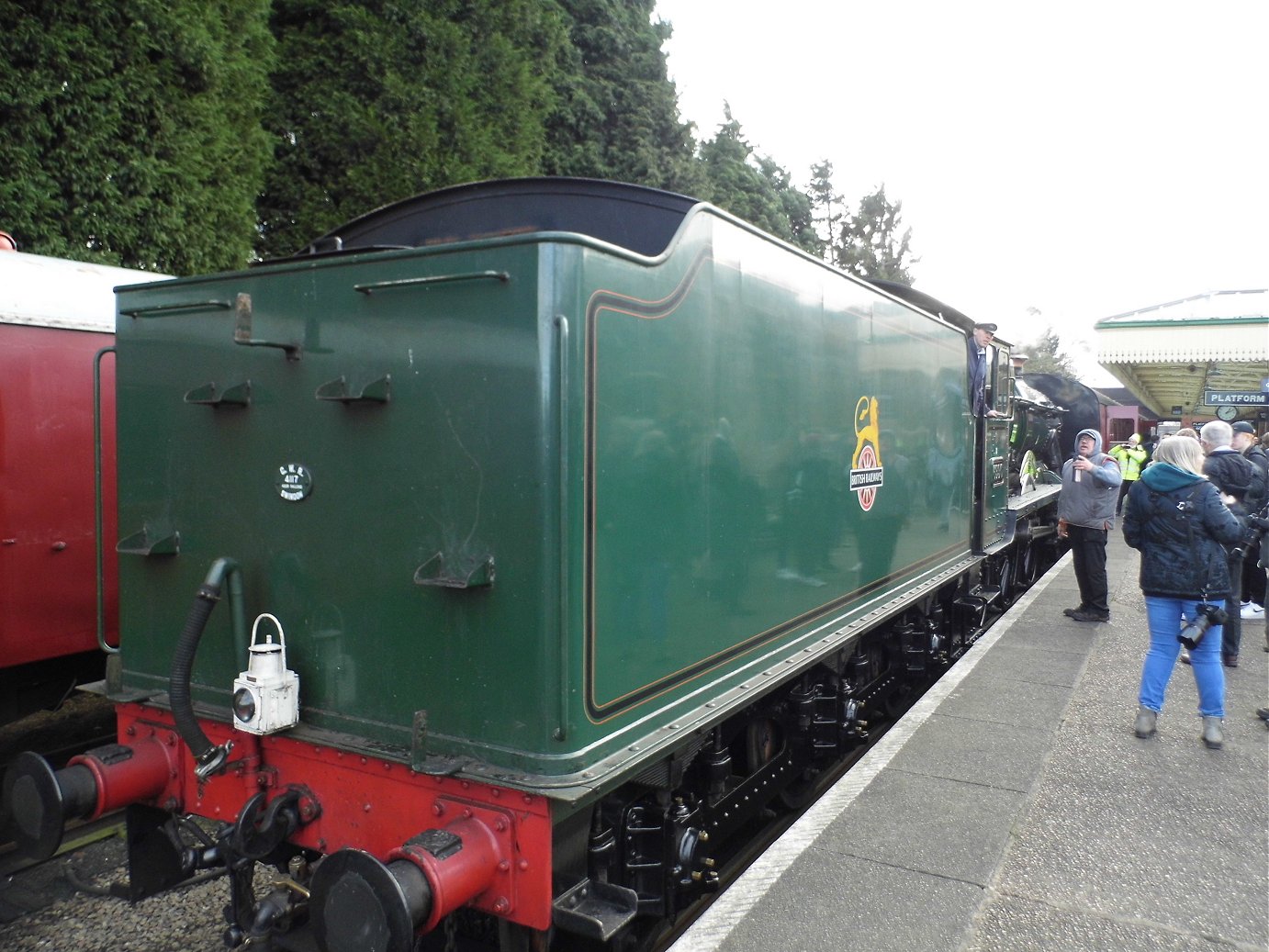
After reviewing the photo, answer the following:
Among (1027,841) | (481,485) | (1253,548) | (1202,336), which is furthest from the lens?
(1202,336)

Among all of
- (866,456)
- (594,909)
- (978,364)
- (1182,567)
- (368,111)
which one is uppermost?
(368,111)

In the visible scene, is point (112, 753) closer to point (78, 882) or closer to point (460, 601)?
point (78, 882)

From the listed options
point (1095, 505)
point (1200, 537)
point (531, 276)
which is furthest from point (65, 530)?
point (1095, 505)

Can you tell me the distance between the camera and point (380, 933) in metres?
2.21

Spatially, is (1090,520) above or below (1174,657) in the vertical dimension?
above

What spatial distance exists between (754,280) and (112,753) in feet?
9.18

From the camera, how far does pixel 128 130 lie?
817cm

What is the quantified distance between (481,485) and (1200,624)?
4.05 m

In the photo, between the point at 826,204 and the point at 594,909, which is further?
the point at 826,204

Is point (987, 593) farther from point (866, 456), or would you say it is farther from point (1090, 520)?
point (866, 456)

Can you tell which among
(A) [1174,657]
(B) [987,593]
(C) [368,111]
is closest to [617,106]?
(C) [368,111]

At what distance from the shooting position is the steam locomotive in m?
2.45

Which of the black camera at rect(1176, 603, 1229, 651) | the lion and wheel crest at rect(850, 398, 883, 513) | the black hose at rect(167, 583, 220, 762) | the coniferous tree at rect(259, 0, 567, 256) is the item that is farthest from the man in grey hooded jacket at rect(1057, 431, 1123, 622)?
the coniferous tree at rect(259, 0, 567, 256)

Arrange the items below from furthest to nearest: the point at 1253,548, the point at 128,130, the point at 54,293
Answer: the point at 128,130 < the point at 1253,548 < the point at 54,293
